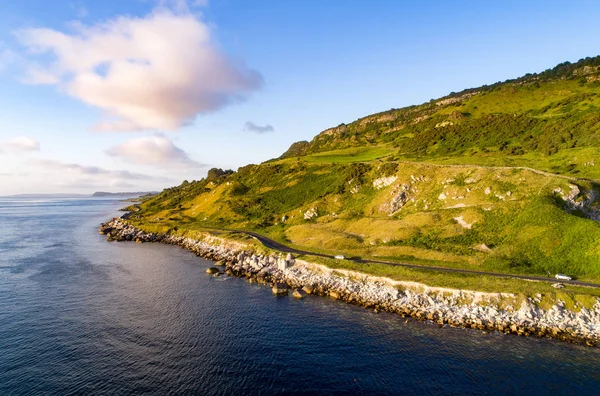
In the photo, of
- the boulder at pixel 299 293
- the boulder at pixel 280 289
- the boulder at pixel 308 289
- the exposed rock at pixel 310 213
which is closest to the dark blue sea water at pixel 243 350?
the boulder at pixel 299 293

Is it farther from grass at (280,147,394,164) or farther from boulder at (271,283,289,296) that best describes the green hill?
boulder at (271,283,289,296)

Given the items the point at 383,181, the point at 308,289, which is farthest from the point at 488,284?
the point at 383,181

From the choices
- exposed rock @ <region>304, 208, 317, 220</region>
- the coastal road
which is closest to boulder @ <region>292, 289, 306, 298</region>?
the coastal road

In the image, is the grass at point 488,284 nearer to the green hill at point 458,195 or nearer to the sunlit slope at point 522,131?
the green hill at point 458,195

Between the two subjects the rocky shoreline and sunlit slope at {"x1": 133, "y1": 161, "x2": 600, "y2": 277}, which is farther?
sunlit slope at {"x1": 133, "y1": 161, "x2": 600, "y2": 277}

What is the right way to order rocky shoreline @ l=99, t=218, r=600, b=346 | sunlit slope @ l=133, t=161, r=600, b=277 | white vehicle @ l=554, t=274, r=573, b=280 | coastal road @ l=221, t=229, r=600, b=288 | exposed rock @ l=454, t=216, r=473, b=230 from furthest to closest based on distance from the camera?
1. exposed rock @ l=454, t=216, r=473, b=230
2. sunlit slope @ l=133, t=161, r=600, b=277
3. white vehicle @ l=554, t=274, r=573, b=280
4. coastal road @ l=221, t=229, r=600, b=288
5. rocky shoreline @ l=99, t=218, r=600, b=346

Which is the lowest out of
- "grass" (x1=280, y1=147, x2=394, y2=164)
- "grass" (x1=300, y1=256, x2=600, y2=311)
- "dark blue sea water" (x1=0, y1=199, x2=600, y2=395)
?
"dark blue sea water" (x1=0, y1=199, x2=600, y2=395)

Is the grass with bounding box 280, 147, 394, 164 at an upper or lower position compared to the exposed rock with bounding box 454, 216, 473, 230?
upper
